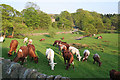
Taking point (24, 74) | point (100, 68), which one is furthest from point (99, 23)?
point (24, 74)

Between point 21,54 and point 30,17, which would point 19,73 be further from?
point 30,17

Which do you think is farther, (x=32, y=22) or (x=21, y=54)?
(x=32, y=22)

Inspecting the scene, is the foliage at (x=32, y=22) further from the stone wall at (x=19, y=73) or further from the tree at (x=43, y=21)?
the stone wall at (x=19, y=73)

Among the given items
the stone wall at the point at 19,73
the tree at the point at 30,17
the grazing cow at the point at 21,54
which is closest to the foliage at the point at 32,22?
the tree at the point at 30,17

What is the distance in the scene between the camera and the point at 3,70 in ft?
23.8

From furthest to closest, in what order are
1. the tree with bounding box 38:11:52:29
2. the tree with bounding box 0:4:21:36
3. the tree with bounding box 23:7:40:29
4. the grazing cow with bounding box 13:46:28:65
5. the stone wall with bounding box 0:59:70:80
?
the tree with bounding box 38:11:52:29
the tree with bounding box 23:7:40:29
the tree with bounding box 0:4:21:36
the grazing cow with bounding box 13:46:28:65
the stone wall with bounding box 0:59:70:80

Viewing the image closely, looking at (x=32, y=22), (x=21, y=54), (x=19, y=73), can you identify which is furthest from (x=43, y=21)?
(x=19, y=73)

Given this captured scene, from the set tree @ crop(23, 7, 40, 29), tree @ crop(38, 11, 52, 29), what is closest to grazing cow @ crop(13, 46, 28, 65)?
tree @ crop(23, 7, 40, 29)

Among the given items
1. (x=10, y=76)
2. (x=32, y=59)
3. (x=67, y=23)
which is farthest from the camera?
(x=67, y=23)

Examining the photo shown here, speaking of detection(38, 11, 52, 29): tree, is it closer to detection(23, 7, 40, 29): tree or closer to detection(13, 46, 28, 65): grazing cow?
detection(23, 7, 40, 29): tree

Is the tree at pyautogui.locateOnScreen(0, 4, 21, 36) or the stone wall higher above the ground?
the tree at pyautogui.locateOnScreen(0, 4, 21, 36)

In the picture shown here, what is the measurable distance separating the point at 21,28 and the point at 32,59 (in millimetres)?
21931

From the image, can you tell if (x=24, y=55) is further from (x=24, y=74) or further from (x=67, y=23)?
(x=67, y=23)

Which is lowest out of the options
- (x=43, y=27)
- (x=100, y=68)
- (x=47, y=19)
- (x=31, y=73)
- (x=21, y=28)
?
(x=100, y=68)
